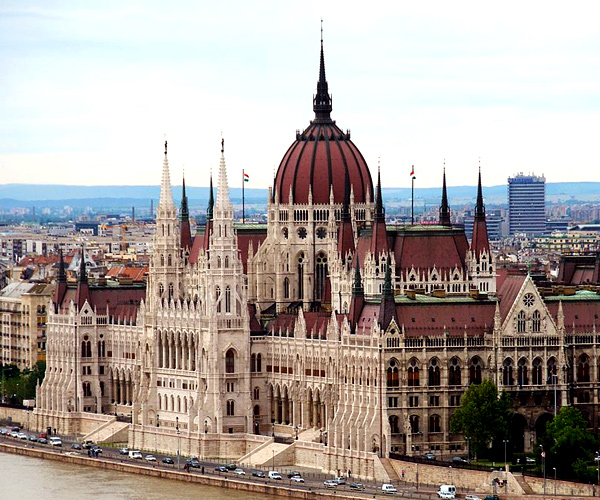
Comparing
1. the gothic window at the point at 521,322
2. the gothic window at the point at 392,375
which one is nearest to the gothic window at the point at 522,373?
the gothic window at the point at 521,322

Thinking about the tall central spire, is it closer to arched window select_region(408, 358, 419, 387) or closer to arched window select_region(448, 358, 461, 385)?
arched window select_region(448, 358, 461, 385)

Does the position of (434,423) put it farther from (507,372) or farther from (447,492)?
(447,492)

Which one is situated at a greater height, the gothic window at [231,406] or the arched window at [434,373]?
the arched window at [434,373]

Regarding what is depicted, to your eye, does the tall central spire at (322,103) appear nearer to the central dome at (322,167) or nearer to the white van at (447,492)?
the central dome at (322,167)

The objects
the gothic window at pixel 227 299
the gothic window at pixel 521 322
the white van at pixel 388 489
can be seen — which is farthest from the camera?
the gothic window at pixel 227 299

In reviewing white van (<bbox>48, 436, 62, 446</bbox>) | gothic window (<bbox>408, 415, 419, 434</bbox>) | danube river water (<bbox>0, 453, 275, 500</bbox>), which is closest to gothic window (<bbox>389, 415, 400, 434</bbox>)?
gothic window (<bbox>408, 415, 419, 434</bbox>)

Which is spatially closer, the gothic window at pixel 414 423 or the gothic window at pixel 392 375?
the gothic window at pixel 392 375

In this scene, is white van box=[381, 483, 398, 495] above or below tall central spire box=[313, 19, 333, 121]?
below
